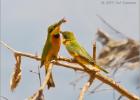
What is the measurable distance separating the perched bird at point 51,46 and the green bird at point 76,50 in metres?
0.04

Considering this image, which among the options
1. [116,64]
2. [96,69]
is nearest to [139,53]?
[116,64]

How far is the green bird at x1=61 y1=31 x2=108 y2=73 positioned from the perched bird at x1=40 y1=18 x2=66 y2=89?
4 cm

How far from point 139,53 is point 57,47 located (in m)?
0.31

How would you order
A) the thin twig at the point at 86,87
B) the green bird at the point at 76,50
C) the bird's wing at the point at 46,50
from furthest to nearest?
the bird's wing at the point at 46,50 → the green bird at the point at 76,50 → the thin twig at the point at 86,87

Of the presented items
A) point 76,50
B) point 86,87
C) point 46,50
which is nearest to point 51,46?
point 46,50

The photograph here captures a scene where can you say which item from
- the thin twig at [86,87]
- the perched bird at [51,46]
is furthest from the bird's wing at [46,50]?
the thin twig at [86,87]

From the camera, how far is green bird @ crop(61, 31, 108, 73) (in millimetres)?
1355

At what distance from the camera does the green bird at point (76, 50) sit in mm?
1355

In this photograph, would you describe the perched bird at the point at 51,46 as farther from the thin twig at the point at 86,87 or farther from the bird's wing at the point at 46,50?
the thin twig at the point at 86,87

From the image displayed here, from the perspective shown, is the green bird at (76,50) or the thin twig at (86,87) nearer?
the thin twig at (86,87)

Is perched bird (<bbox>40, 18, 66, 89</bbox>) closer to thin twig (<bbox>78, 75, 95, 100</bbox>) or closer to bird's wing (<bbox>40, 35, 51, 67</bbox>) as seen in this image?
bird's wing (<bbox>40, 35, 51, 67</bbox>)

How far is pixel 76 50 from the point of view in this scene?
1465 mm

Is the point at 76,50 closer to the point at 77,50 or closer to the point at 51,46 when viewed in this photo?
the point at 77,50

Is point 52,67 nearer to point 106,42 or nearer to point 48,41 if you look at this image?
point 48,41
